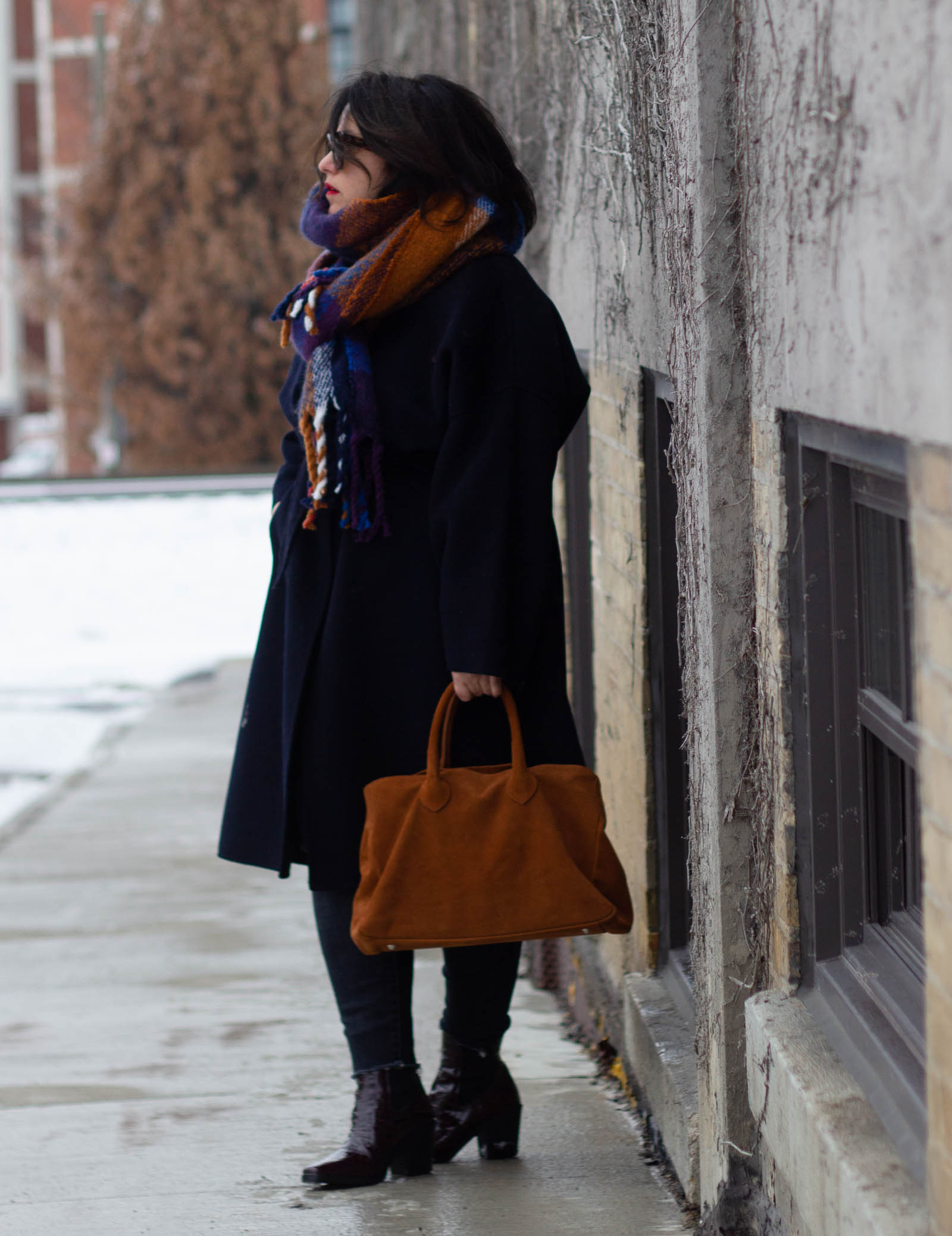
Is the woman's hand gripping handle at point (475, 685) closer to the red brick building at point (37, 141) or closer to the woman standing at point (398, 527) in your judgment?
the woman standing at point (398, 527)

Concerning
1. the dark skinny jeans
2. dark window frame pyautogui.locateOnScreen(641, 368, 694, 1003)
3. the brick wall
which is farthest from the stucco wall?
the dark skinny jeans

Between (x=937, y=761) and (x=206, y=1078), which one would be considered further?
(x=206, y=1078)

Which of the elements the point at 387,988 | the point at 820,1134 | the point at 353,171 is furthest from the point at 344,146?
the point at 820,1134

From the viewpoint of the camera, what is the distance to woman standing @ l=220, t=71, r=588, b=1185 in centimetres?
270

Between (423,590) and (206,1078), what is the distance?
1687mm

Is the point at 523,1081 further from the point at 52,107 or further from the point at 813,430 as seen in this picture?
the point at 52,107

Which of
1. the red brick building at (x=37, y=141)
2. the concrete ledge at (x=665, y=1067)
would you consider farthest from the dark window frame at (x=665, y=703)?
the red brick building at (x=37, y=141)

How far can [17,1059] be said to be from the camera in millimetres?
4141

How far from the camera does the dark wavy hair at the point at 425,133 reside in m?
2.75

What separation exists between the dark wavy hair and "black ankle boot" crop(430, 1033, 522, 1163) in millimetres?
1539

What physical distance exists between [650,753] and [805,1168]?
4.23 feet

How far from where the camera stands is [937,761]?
1606 millimetres

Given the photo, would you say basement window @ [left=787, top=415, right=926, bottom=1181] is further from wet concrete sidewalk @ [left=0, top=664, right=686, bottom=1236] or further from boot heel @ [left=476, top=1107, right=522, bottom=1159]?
boot heel @ [left=476, top=1107, right=522, bottom=1159]

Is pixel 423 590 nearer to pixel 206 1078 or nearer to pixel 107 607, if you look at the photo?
pixel 206 1078
